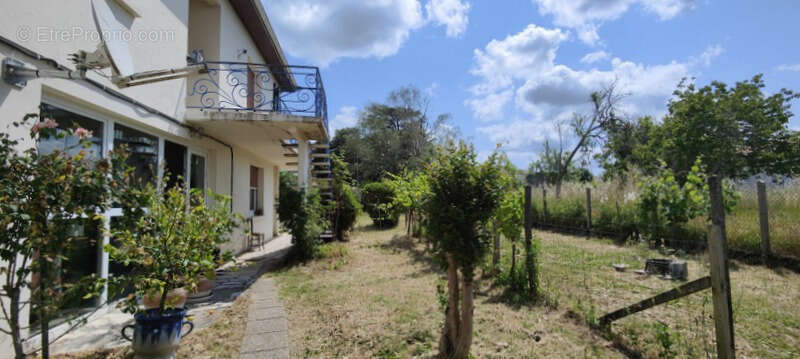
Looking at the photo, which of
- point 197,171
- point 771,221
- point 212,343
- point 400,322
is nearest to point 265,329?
point 212,343

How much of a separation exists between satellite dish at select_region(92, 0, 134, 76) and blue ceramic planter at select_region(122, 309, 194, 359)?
221cm

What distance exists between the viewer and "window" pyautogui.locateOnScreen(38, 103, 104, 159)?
314cm

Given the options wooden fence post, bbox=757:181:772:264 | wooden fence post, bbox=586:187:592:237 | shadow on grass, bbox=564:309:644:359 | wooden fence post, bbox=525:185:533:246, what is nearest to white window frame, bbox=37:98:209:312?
wooden fence post, bbox=525:185:533:246

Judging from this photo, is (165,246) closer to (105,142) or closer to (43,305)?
(43,305)

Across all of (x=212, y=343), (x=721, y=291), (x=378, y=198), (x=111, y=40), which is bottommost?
(x=212, y=343)

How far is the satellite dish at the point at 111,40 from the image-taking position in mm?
2941

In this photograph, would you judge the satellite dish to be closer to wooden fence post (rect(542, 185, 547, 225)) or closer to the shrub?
the shrub

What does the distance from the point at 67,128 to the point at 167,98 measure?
6.28 feet

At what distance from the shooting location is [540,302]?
4184 mm

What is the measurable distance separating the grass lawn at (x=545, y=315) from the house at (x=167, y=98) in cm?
179

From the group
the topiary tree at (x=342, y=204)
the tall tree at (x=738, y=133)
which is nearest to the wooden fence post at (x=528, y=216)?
the topiary tree at (x=342, y=204)

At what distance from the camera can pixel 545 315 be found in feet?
12.5

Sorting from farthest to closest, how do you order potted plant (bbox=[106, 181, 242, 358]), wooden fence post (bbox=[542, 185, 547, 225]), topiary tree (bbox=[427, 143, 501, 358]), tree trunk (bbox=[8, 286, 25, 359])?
1. wooden fence post (bbox=[542, 185, 547, 225])
2. topiary tree (bbox=[427, 143, 501, 358])
3. potted plant (bbox=[106, 181, 242, 358])
4. tree trunk (bbox=[8, 286, 25, 359])

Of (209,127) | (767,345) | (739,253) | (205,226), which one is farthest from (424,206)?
(739,253)
